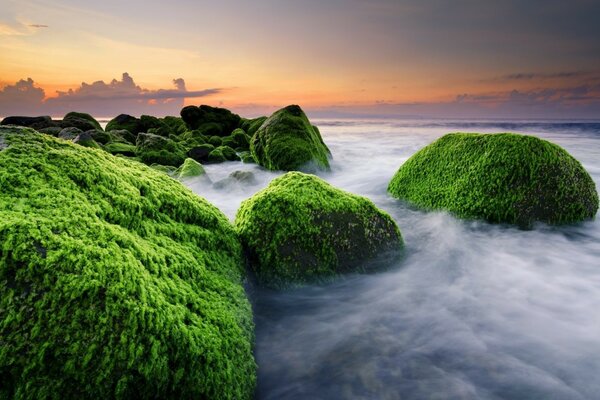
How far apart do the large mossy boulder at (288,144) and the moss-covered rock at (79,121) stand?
13.9 meters

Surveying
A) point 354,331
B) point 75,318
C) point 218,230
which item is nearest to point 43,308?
point 75,318

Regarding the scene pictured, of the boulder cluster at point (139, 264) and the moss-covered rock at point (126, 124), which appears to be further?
the moss-covered rock at point (126, 124)

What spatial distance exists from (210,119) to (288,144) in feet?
48.5

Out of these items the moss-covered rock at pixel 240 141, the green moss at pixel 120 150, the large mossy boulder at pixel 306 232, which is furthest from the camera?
the moss-covered rock at pixel 240 141

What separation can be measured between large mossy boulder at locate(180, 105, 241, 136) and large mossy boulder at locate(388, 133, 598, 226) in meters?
19.1

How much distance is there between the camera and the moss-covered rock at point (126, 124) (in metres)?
24.1

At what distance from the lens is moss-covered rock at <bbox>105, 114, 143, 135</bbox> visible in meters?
24.1

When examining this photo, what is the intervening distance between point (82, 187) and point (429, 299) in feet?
11.2

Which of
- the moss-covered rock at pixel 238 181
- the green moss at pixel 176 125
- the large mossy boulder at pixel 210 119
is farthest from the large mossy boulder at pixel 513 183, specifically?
the green moss at pixel 176 125

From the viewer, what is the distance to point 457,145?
260 inches

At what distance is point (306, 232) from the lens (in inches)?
150

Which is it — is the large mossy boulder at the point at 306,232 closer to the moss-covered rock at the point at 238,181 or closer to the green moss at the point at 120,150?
the moss-covered rock at the point at 238,181

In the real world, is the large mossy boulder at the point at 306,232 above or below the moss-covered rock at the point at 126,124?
below

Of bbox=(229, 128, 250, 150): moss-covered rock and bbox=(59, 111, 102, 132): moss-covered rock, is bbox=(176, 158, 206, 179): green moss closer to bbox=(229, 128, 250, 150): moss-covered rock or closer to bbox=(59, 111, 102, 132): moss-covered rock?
bbox=(229, 128, 250, 150): moss-covered rock
